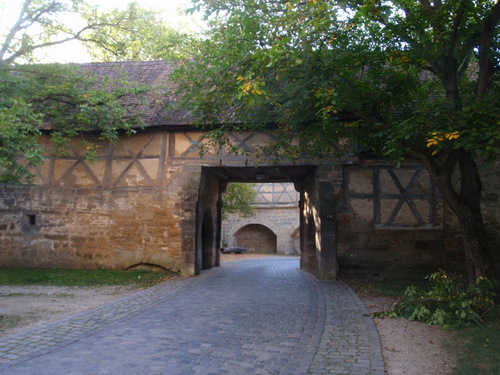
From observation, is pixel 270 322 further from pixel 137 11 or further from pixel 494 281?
pixel 137 11

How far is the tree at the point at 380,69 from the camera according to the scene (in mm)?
5523

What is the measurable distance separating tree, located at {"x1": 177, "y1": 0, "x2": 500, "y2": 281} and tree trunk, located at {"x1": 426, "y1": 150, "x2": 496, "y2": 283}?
0.6 inches

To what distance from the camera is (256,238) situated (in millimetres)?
26547

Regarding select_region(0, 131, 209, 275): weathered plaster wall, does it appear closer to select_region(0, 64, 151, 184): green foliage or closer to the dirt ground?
select_region(0, 64, 151, 184): green foliage

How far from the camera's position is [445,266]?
10180mm

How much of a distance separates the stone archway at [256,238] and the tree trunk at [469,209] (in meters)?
20.1

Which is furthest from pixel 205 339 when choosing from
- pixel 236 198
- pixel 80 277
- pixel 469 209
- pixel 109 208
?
pixel 236 198

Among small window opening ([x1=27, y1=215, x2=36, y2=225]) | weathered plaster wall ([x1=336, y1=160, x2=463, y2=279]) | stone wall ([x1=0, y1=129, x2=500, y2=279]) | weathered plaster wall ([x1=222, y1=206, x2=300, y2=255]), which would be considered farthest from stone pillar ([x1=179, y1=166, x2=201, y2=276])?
weathered plaster wall ([x1=222, y1=206, x2=300, y2=255])

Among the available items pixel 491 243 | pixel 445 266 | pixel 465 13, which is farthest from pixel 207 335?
pixel 491 243

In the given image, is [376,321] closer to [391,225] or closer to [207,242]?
[391,225]

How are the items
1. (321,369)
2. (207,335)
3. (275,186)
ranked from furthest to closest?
(275,186) < (207,335) < (321,369)

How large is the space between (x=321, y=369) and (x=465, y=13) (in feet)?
17.4

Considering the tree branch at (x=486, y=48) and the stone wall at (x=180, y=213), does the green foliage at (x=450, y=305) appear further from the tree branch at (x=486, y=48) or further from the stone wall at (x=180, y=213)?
the stone wall at (x=180, y=213)

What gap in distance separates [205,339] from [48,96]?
8302 mm
